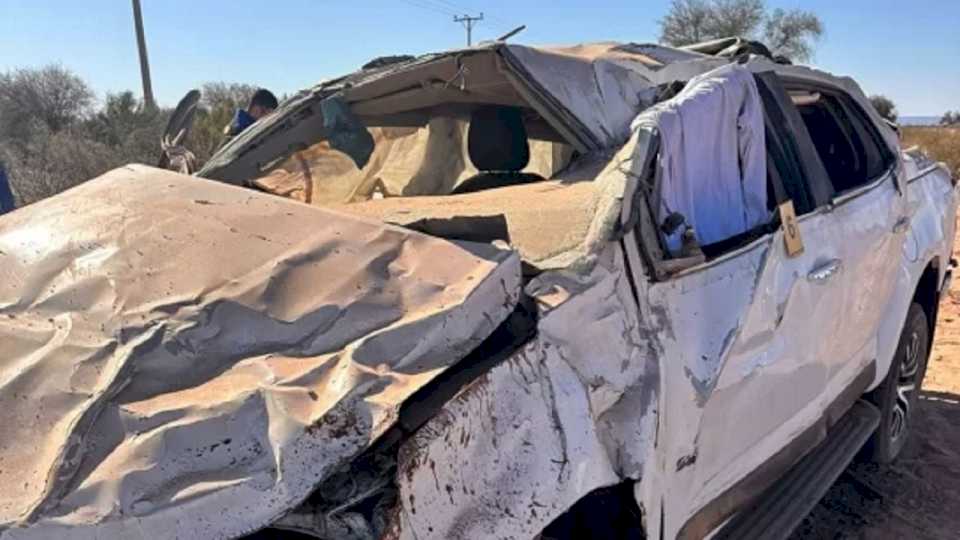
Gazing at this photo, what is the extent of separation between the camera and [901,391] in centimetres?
504

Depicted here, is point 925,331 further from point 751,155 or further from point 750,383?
point 750,383

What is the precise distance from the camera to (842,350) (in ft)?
12.7

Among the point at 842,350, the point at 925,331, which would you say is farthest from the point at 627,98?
the point at 925,331

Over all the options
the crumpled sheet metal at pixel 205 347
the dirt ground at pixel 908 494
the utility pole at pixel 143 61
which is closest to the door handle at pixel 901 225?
the dirt ground at pixel 908 494

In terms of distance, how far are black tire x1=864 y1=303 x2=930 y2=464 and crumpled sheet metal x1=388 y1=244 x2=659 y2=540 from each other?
2.78m

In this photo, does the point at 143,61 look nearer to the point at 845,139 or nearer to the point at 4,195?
the point at 4,195

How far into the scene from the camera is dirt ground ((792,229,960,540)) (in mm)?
4312

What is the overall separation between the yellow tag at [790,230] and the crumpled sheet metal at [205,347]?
52.1 inches

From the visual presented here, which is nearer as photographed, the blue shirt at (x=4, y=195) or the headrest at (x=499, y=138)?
the headrest at (x=499, y=138)

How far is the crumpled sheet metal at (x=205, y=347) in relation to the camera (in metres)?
1.77

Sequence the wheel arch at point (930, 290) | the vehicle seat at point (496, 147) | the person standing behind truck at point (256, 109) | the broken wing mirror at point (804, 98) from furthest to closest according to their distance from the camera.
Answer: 1. the person standing behind truck at point (256, 109)
2. the wheel arch at point (930, 290)
3. the broken wing mirror at point (804, 98)
4. the vehicle seat at point (496, 147)

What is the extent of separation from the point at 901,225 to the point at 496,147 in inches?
75.3

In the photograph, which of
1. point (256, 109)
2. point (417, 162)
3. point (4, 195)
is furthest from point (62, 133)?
point (417, 162)

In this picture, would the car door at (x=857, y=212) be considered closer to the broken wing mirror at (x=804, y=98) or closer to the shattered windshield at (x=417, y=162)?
the broken wing mirror at (x=804, y=98)
